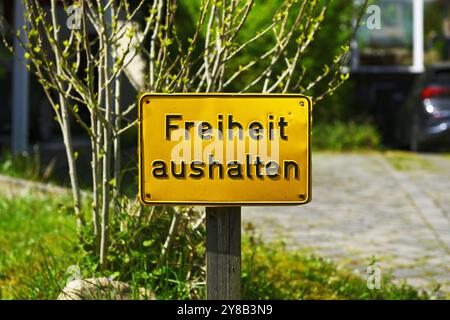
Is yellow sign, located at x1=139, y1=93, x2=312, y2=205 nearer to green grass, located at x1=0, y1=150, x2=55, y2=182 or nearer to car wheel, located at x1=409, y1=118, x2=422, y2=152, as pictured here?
green grass, located at x1=0, y1=150, x2=55, y2=182

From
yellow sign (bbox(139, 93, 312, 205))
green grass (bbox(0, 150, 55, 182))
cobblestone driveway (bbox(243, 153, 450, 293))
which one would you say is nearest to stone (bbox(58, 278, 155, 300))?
yellow sign (bbox(139, 93, 312, 205))

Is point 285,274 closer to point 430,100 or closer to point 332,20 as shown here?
point 430,100

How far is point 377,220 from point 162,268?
12.7 ft

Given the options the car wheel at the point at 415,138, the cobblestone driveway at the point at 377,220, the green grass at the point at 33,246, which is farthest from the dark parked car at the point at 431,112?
the green grass at the point at 33,246

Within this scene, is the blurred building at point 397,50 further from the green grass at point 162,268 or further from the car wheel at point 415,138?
the green grass at point 162,268

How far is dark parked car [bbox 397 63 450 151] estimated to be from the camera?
14375 millimetres

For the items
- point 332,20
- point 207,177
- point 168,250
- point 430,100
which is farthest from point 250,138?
point 332,20

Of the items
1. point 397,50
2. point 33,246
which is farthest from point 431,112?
point 33,246

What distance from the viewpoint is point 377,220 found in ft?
28.0

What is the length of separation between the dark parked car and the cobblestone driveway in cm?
185

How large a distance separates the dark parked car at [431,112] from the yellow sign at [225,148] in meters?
11.0

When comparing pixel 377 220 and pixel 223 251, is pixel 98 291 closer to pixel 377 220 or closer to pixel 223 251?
pixel 223 251
